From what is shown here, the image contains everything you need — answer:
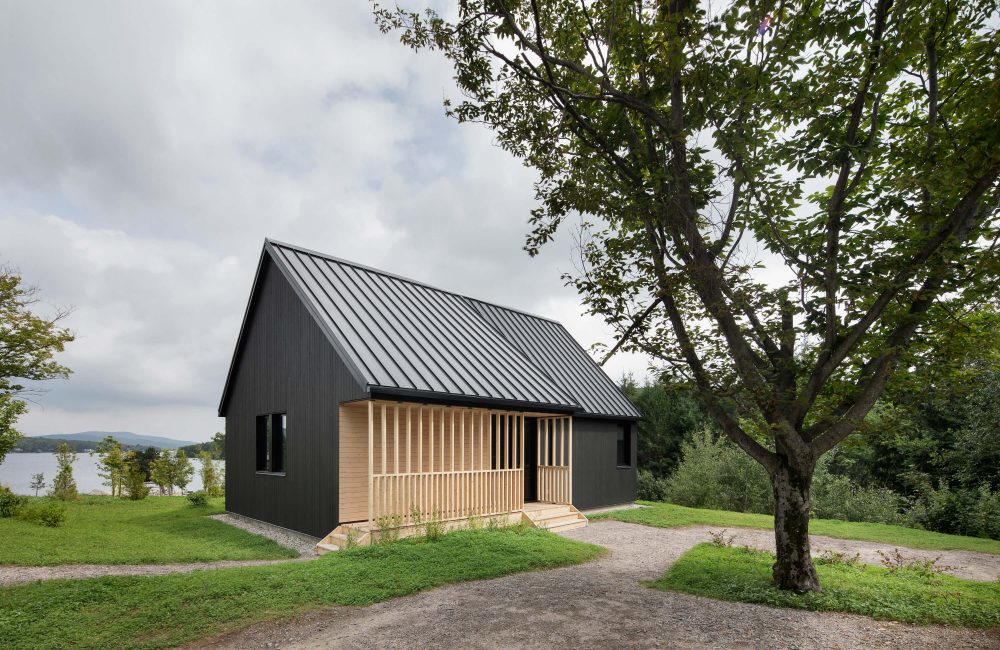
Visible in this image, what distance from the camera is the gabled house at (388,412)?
34.2 feet

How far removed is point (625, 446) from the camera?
58.6 ft

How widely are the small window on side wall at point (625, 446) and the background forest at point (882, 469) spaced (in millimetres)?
3388

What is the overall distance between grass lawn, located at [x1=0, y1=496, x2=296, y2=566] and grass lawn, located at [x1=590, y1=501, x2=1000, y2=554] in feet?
28.6

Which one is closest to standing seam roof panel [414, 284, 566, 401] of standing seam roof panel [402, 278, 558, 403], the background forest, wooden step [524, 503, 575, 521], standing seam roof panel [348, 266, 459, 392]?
standing seam roof panel [402, 278, 558, 403]

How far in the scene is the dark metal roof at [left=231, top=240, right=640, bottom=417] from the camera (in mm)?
10668

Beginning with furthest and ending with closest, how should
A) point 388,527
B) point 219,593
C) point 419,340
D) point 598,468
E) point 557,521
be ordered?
point 598,468
point 557,521
point 419,340
point 388,527
point 219,593

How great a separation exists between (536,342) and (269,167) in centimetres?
954

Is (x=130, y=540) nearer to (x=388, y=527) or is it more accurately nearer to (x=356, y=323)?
(x=388, y=527)

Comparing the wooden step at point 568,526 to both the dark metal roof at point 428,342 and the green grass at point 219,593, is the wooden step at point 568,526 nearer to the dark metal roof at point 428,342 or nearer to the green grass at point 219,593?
the dark metal roof at point 428,342

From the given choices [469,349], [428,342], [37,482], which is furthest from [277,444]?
[37,482]

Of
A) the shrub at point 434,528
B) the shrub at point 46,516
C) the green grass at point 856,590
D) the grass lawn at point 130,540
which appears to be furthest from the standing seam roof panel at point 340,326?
the shrub at point 46,516

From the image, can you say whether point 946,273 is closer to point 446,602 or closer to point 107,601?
point 446,602

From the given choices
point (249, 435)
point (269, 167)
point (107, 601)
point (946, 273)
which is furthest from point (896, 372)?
point (249, 435)

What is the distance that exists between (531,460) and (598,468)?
243 cm
